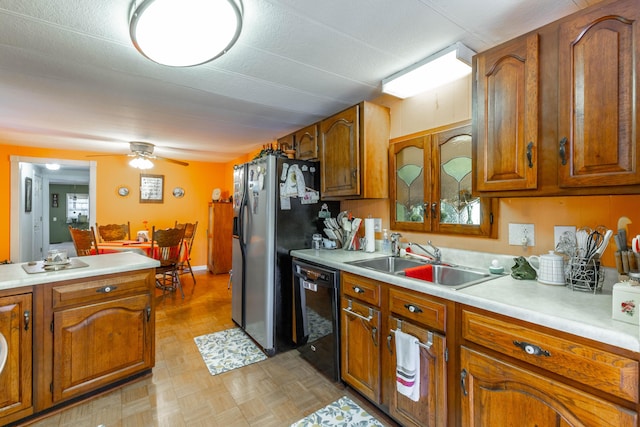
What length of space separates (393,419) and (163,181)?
5.30 metres

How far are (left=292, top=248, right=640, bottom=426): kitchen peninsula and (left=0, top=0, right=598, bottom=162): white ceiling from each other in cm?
132

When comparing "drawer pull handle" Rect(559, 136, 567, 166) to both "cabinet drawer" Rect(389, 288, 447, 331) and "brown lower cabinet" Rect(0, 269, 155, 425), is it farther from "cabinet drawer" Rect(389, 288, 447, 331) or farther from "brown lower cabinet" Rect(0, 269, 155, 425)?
"brown lower cabinet" Rect(0, 269, 155, 425)

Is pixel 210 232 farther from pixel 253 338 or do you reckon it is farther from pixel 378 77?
pixel 378 77

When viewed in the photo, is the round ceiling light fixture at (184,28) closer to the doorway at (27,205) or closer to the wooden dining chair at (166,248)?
the wooden dining chair at (166,248)

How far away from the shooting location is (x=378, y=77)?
2.07m

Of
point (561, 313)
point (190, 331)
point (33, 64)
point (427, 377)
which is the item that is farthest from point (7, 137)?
point (561, 313)

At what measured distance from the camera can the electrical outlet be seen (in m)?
1.63

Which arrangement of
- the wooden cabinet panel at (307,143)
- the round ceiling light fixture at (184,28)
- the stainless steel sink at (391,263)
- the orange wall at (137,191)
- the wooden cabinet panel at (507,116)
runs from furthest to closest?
the orange wall at (137,191)
the wooden cabinet panel at (307,143)
the stainless steel sink at (391,263)
the wooden cabinet panel at (507,116)
the round ceiling light fixture at (184,28)

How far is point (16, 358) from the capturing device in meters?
1.58

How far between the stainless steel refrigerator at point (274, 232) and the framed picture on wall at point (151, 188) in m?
3.38

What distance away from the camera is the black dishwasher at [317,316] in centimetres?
202

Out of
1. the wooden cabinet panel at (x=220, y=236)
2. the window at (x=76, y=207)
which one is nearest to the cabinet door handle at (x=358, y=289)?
the wooden cabinet panel at (x=220, y=236)

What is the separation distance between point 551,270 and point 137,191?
228 inches

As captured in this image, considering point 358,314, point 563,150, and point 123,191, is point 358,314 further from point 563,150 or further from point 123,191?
point 123,191
